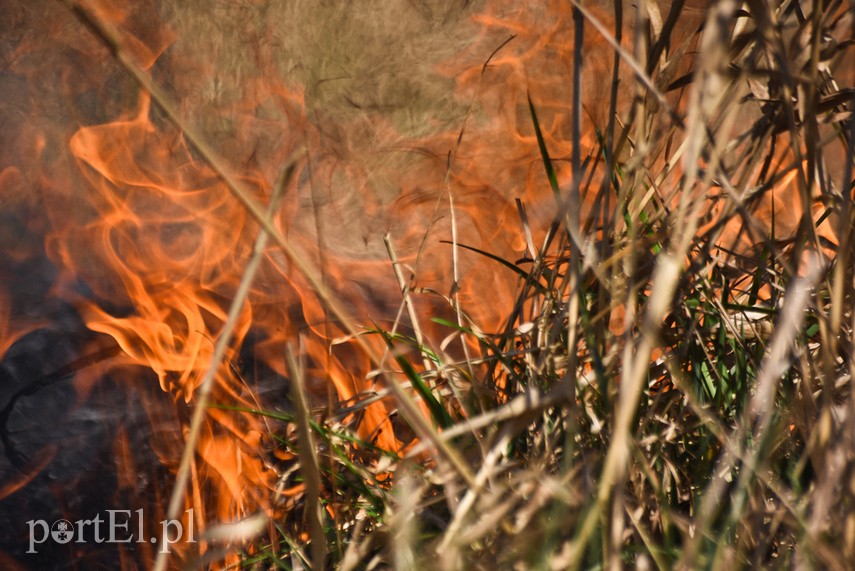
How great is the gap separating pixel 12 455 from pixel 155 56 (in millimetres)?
1142

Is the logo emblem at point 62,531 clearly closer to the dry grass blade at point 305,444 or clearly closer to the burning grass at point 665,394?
the burning grass at point 665,394

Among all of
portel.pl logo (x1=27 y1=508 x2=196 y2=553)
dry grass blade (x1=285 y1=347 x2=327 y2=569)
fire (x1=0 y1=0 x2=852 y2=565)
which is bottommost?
portel.pl logo (x1=27 y1=508 x2=196 y2=553)

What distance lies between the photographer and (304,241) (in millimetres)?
2326

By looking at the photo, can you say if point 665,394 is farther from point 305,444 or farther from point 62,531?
point 62,531

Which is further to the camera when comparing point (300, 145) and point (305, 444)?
point (300, 145)

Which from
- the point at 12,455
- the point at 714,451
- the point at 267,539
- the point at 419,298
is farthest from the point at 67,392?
the point at 714,451

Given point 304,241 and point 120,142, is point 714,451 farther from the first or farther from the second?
point 120,142

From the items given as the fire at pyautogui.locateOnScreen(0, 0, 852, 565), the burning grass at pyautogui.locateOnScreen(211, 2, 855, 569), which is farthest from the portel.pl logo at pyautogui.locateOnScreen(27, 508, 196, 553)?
the burning grass at pyautogui.locateOnScreen(211, 2, 855, 569)

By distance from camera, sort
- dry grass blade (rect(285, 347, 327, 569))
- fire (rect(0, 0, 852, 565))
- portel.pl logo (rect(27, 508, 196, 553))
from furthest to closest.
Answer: fire (rect(0, 0, 852, 565))
portel.pl logo (rect(27, 508, 196, 553))
dry grass blade (rect(285, 347, 327, 569))

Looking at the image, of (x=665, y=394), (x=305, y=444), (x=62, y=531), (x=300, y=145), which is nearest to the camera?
(x=305, y=444)

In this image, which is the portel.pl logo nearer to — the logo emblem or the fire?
the logo emblem

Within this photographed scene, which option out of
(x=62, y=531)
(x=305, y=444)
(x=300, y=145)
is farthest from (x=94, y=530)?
(x=305, y=444)

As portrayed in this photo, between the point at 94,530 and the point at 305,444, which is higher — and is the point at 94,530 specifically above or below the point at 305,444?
below

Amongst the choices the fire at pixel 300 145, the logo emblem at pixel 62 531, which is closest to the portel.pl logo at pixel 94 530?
the logo emblem at pixel 62 531
